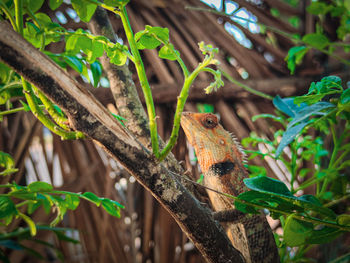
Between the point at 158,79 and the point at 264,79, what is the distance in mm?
602

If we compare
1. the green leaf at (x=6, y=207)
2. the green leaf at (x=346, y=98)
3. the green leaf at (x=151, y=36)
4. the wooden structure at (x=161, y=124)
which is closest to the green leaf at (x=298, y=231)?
the green leaf at (x=346, y=98)

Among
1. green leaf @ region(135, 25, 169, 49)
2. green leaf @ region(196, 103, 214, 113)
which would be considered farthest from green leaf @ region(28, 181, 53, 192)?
green leaf @ region(196, 103, 214, 113)

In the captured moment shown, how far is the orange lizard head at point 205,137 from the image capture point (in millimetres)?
827

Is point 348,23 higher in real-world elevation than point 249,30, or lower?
lower

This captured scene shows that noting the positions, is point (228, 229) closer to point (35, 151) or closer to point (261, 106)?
point (261, 106)

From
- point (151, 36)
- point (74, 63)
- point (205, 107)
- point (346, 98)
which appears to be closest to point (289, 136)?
point (346, 98)

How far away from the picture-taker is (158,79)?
4.92 ft

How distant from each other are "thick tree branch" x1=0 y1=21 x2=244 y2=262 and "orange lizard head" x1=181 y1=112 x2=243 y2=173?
1.43ft

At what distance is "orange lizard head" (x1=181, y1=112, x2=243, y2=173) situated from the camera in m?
0.83

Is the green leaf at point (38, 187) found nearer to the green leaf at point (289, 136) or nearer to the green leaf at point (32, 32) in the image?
the green leaf at point (32, 32)

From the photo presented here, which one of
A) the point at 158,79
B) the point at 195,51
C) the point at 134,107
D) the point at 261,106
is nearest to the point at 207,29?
the point at 195,51

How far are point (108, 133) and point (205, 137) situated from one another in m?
0.53

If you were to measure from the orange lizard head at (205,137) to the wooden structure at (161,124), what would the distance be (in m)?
0.57

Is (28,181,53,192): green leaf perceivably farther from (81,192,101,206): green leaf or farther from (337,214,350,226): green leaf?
(337,214,350,226): green leaf
